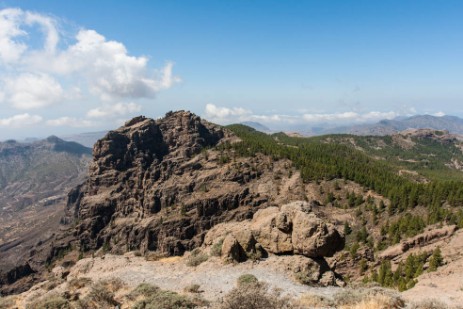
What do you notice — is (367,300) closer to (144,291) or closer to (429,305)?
(429,305)

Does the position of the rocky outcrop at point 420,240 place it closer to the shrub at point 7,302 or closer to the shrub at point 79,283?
the shrub at point 79,283

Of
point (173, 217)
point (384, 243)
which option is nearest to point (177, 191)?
point (173, 217)

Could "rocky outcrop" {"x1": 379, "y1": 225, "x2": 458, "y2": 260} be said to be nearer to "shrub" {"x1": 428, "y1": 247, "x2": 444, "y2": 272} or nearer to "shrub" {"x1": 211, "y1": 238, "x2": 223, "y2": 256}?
"shrub" {"x1": 428, "y1": 247, "x2": 444, "y2": 272}

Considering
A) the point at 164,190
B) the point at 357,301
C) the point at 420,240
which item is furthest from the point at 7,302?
the point at 164,190

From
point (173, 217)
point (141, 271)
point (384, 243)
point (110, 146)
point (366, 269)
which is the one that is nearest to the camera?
point (141, 271)

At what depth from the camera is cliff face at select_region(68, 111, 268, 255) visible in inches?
5256

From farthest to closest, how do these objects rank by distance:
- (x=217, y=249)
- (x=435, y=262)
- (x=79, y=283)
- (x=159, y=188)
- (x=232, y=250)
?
1. (x=159, y=188)
2. (x=435, y=262)
3. (x=217, y=249)
4. (x=79, y=283)
5. (x=232, y=250)

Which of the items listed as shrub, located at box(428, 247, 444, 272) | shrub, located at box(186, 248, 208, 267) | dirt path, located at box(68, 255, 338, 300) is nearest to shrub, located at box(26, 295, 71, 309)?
dirt path, located at box(68, 255, 338, 300)

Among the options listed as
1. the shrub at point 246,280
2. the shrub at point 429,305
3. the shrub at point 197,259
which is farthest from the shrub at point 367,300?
the shrub at point 197,259

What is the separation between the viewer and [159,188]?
155m

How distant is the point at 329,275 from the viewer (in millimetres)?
27953

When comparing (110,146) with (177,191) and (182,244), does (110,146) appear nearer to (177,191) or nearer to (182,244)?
(177,191)

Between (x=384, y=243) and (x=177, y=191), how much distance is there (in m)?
95.8

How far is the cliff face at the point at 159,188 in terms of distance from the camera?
134m
